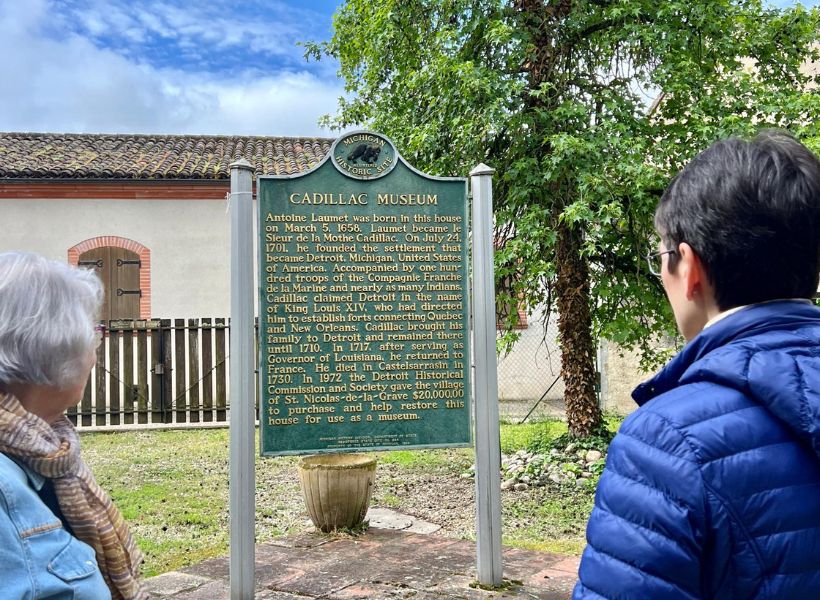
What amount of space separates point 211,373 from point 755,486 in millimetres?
12792

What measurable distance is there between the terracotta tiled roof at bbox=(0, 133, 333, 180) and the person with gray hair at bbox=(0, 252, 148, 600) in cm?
1535

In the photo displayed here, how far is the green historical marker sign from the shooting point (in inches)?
188

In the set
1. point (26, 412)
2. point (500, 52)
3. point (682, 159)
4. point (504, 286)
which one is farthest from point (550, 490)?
point (26, 412)

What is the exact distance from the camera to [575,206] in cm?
753

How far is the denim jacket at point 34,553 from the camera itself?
1504 millimetres

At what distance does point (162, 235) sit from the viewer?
1761 cm

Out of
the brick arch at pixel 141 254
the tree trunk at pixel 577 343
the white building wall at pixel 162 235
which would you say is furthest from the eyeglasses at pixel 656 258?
the brick arch at pixel 141 254

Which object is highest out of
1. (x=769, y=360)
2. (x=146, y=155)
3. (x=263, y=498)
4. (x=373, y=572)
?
(x=146, y=155)

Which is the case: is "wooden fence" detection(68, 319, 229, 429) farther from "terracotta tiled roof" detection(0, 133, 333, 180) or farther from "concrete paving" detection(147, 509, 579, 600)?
"concrete paving" detection(147, 509, 579, 600)

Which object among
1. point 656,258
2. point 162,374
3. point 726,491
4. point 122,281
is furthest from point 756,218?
point 122,281

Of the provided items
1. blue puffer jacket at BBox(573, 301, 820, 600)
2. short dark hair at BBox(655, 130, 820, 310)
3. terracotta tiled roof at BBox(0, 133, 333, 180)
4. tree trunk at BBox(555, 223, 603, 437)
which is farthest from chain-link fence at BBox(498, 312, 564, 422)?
blue puffer jacket at BBox(573, 301, 820, 600)

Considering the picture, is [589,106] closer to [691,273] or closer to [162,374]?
[691,273]

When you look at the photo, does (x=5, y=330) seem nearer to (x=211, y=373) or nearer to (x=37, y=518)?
(x=37, y=518)

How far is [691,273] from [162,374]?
41.7ft
